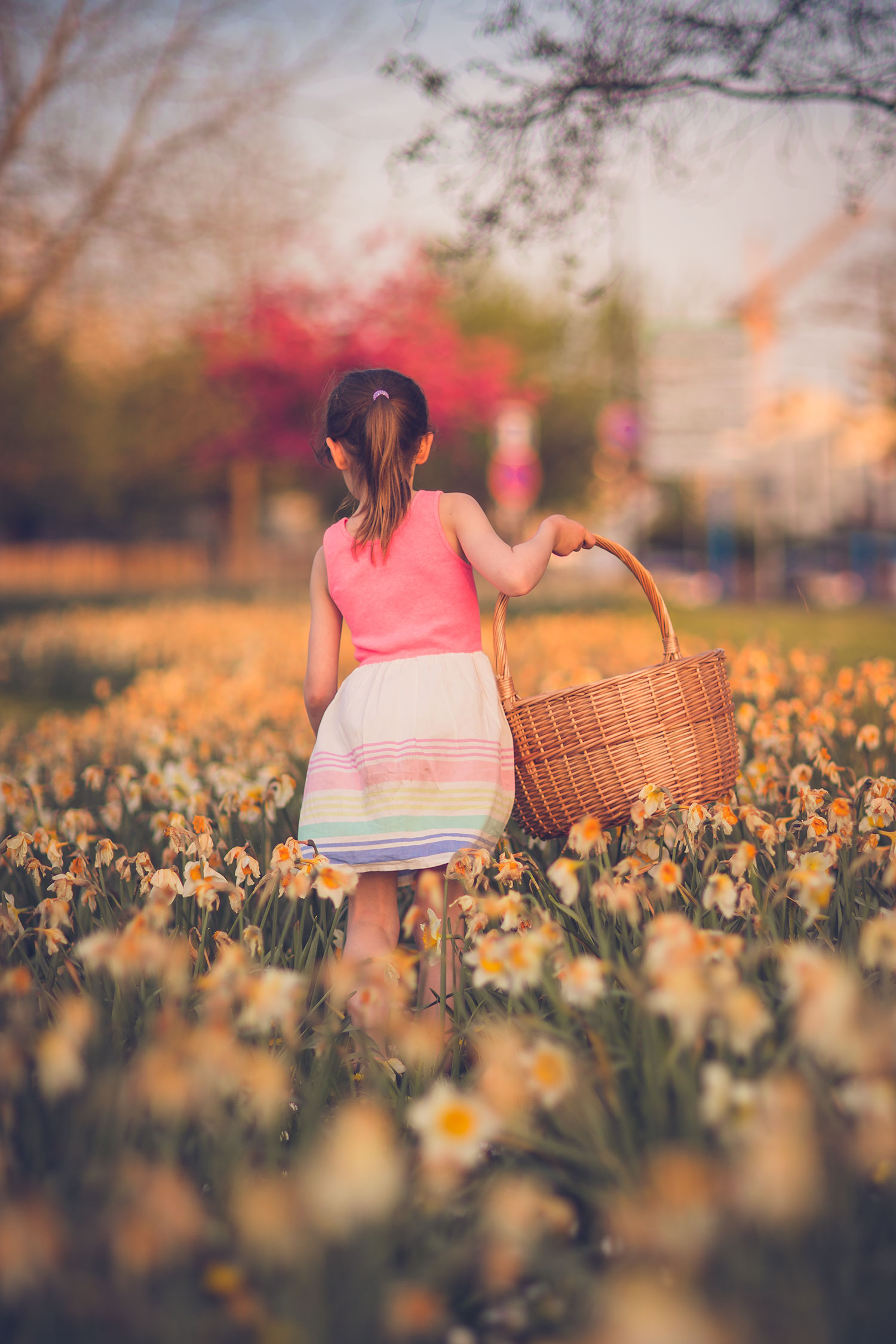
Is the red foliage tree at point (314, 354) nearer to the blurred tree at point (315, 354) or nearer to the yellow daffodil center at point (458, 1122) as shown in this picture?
the blurred tree at point (315, 354)

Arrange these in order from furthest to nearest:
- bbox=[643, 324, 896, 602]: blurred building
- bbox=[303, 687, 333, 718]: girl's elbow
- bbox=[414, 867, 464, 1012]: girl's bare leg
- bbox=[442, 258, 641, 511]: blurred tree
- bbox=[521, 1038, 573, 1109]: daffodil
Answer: bbox=[442, 258, 641, 511]: blurred tree, bbox=[643, 324, 896, 602]: blurred building, bbox=[303, 687, 333, 718]: girl's elbow, bbox=[414, 867, 464, 1012]: girl's bare leg, bbox=[521, 1038, 573, 1109]: daffodil

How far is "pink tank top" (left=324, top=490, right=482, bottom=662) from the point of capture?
8.18 feet

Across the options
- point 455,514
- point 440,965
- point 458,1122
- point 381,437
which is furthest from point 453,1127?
point 381,437

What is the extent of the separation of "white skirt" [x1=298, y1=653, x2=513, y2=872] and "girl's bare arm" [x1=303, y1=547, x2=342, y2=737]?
0.65 ft

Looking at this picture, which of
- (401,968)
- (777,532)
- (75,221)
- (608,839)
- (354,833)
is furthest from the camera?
(777,532)

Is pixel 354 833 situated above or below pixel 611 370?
below

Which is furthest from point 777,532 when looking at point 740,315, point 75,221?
point 75,221

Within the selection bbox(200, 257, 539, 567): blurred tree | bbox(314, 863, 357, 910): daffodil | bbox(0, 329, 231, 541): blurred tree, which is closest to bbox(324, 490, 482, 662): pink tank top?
bbox(314, 863, 357, 910): daffodil

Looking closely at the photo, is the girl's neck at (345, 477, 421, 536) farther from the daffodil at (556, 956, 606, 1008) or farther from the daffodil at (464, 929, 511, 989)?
the daffodil at (556, 956, 606, 1008)

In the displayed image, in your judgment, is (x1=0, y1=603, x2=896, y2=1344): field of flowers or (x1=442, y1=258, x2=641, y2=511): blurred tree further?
(x1=442, y1=258, x2=641, y2=511): blurred tree

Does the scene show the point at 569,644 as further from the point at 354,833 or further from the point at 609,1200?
the point at 609,1200

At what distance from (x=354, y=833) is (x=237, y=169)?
26.5 feet

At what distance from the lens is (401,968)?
5.43ft

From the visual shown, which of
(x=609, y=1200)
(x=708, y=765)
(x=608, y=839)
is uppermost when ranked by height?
(x=708, y=765)
